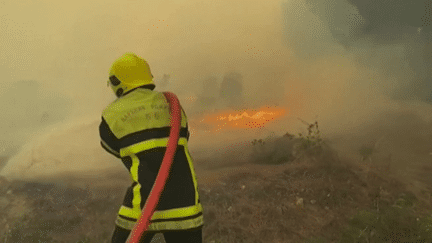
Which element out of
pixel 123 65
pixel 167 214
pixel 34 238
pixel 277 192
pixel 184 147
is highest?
pixel 123 65

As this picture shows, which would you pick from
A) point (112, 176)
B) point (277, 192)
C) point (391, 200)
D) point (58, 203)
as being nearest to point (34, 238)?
point (58, 203)

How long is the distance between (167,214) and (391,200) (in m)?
4.42

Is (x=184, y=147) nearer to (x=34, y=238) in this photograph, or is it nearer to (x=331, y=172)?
(x=34, y=238)

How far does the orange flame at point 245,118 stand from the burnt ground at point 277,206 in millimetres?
1782

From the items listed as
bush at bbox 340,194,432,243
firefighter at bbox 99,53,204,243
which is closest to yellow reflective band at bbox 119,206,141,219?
firefighter at bbox 99,53,204,243

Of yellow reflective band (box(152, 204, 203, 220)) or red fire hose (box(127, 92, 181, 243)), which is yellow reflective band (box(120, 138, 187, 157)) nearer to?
red fire hose (box(127, 92, 181, 243))

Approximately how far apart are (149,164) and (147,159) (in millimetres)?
36

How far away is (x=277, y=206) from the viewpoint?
18.1ft

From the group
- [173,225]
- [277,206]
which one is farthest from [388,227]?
[173,225]

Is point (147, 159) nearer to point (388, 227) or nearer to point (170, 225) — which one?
point (170, 225)

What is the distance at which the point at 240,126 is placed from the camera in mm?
8727

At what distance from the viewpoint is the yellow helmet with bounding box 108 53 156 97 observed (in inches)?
103

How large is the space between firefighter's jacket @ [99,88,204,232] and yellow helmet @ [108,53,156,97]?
161 millimetres

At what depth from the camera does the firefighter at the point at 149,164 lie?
239 cm
